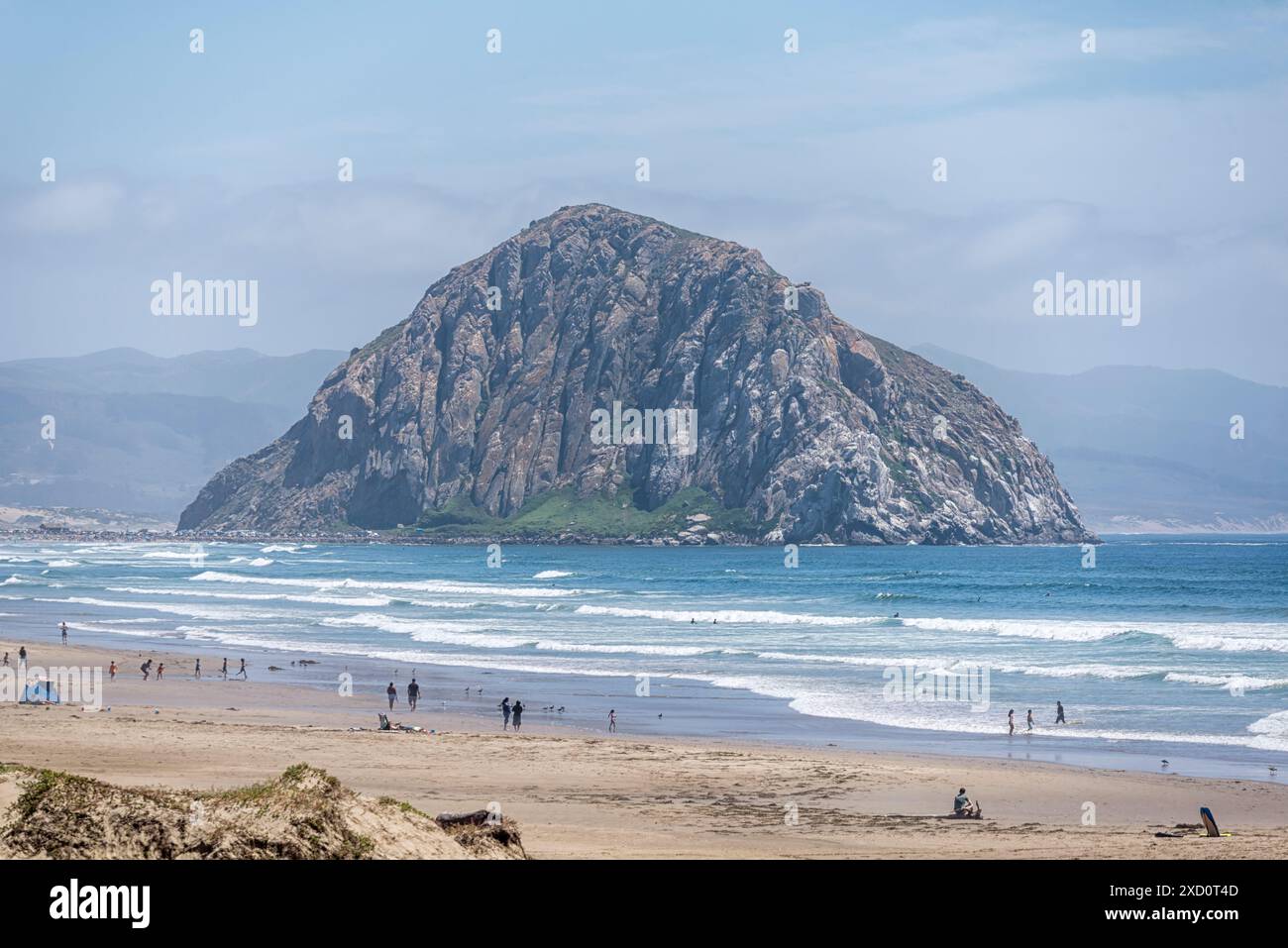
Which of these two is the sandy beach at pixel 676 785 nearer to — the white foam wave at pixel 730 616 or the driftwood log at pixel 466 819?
the driftwood log at pixel 466 819

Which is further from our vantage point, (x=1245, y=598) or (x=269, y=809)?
(x=1245, y=598)

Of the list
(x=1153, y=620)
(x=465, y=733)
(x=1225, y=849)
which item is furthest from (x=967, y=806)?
(x=1153, y=620)

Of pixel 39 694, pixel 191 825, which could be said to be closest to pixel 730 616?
pixel 39 694

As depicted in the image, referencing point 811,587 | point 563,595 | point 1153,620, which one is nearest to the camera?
point 1153,620

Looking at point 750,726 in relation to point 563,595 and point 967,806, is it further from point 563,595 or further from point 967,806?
point 563,595
